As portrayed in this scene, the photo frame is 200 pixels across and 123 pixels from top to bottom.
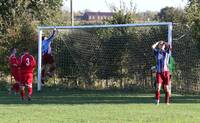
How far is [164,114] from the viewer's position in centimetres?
1642

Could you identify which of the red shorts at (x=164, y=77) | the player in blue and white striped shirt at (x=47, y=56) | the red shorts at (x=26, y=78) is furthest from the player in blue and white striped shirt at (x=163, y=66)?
the player in blue and white striped shirt at (x=47, y=56)

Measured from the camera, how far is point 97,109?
17953 mm

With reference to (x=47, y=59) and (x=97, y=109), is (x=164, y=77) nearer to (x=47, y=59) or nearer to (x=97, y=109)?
(x=97, y=109)

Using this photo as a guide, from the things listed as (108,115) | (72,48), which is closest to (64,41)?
(72,48)

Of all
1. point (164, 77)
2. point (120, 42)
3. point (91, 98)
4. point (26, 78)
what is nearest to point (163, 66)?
point (164, 77)

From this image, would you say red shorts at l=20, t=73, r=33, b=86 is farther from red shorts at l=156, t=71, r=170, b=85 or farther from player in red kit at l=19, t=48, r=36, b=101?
red shorts at l=156, t=71, r=170, b=85

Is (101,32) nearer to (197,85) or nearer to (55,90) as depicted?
(55,90)

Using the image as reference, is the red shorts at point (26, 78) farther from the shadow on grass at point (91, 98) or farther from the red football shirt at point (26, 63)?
the shadow on grass at point (91, 98)

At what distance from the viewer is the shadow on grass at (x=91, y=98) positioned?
21.1 metres

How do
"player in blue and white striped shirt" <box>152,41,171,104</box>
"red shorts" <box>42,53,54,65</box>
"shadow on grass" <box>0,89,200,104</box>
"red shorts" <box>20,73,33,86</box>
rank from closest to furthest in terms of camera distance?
"player in blue and white striped shirt" <box>152,41,171,104</box>
"shadow on grass" <box>0,89,200,104</box>
"red shorts" <box>20,73,33,86</box>
"red shorts" <box>42,53,54,65</box>

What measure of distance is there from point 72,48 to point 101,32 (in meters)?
1.62

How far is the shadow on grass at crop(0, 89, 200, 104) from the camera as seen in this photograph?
69.3 feet

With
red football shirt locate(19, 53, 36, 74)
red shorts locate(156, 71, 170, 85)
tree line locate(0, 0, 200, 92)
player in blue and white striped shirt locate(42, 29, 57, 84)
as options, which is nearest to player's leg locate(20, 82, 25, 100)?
red football shirt locate(19, 53, 36, 74)

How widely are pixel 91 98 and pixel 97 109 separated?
502 centimetres
